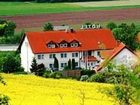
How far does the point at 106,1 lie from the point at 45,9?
537 inches

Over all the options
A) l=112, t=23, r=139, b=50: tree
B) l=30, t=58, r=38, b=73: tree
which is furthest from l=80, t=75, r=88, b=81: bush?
l=112, t=23, r=139, b=50: tree

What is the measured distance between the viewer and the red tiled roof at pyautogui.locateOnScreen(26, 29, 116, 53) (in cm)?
4950

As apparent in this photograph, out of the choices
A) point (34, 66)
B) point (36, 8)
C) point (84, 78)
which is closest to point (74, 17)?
point (36, 8)

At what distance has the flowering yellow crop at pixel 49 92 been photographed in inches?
988

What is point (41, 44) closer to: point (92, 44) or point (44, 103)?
point (92, 44)

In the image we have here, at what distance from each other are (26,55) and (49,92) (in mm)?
21556

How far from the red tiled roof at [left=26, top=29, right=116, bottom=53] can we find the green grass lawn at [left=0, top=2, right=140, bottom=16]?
34912 mm

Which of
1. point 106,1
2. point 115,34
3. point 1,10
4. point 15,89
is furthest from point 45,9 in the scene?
point 15,89

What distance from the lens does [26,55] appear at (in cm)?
5006

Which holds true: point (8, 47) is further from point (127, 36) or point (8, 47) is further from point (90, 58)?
point (90, 58)

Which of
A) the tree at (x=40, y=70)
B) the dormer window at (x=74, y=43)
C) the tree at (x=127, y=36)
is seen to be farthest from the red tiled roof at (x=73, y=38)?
the tree at (x=40, y=70)

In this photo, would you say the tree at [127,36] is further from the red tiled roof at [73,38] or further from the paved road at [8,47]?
the paved road at [8,47]

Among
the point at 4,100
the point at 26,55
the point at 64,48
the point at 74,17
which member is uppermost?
the point at 4,100

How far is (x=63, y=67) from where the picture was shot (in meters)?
48.1
